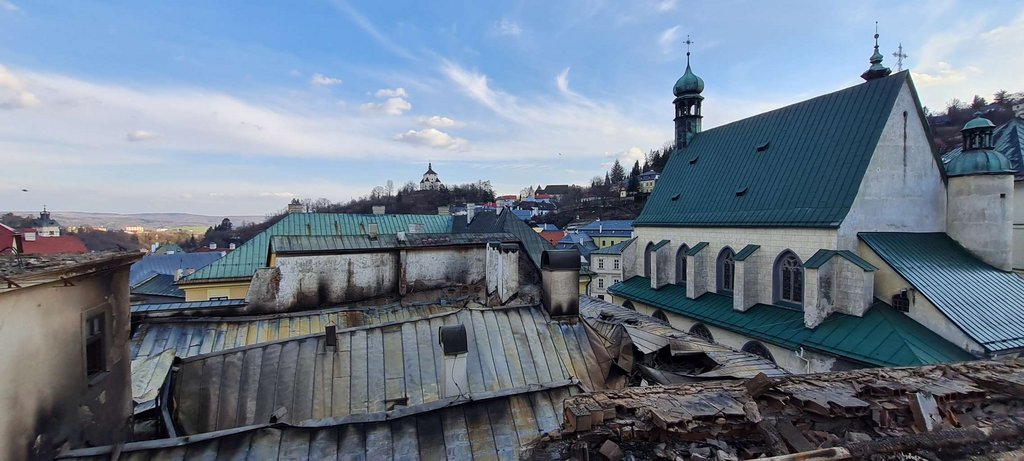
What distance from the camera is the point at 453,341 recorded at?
6371 mm

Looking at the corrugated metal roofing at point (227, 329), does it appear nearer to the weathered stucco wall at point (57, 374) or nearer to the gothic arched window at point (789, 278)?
the weathered stucco wall at point (57, 374)

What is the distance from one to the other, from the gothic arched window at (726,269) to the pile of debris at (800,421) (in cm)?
1581

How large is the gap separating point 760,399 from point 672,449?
4.65 feet

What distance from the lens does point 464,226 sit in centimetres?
3316

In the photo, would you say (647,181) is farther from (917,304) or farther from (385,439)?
(385,439)

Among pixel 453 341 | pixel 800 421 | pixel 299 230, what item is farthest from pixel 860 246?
pixel 299 230

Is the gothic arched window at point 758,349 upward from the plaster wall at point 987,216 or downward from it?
downward

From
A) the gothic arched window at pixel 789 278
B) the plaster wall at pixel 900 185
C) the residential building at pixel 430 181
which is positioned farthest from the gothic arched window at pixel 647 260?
the residential building at pixel 430 181

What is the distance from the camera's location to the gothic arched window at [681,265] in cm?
2336

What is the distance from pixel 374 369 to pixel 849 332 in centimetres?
1502

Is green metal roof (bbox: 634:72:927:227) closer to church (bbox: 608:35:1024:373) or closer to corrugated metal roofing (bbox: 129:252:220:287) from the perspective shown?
church (bbox: 608:35:1024:373)

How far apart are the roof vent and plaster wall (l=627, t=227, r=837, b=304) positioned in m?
15.0

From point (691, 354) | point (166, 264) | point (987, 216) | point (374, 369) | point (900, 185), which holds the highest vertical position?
point (900, 185)

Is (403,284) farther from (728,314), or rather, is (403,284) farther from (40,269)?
(728,314)
